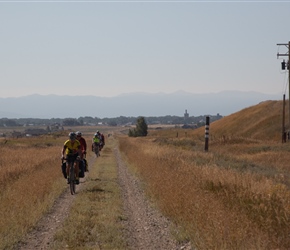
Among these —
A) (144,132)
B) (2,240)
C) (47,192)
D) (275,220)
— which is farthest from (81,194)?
(144,132)

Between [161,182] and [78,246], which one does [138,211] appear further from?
[78,246]

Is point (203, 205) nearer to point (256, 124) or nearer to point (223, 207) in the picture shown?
point (223, 207)

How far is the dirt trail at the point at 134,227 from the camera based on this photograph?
Answer: 29.9 ft

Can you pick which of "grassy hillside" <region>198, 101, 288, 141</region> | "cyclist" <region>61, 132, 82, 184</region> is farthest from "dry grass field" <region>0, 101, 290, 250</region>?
"grassy hillside" <region>198, 101, 288, 141</region>

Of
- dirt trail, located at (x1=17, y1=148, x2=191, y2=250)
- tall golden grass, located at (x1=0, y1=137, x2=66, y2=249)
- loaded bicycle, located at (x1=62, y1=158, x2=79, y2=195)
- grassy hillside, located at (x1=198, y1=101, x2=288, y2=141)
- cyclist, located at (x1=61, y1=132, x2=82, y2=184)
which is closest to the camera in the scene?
dirt trail, located at (x1=17, y1=148, x2=191, y2=250)

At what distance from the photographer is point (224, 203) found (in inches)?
427

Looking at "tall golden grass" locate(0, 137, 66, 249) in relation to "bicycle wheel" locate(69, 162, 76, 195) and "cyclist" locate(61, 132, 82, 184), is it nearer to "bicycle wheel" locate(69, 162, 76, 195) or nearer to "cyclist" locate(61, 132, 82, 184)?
"bicycle wheel" locate(69, 162, 76, 195)

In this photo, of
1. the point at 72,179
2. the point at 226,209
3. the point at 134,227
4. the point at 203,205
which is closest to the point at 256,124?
the point at 72,179

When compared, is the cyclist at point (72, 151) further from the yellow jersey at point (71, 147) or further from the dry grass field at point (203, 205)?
the dry grass field at point (203, 205)

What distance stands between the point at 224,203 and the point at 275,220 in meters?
2.71

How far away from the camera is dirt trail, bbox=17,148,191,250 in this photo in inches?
359

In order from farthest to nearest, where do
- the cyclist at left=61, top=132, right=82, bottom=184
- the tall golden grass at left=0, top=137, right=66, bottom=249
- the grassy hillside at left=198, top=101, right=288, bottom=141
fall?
1. the grassy hillside at left=198, top=101, right=288, bottom=141
2. the cyclist at left=61, top=132, right=82, bottom=184
3. the tall golden grass at left=0, top=137, right=66, bottom=249

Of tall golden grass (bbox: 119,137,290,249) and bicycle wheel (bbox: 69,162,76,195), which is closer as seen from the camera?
tall golden grass (bbox: 119,137,290,249)

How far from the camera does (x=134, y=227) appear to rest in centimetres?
1069
